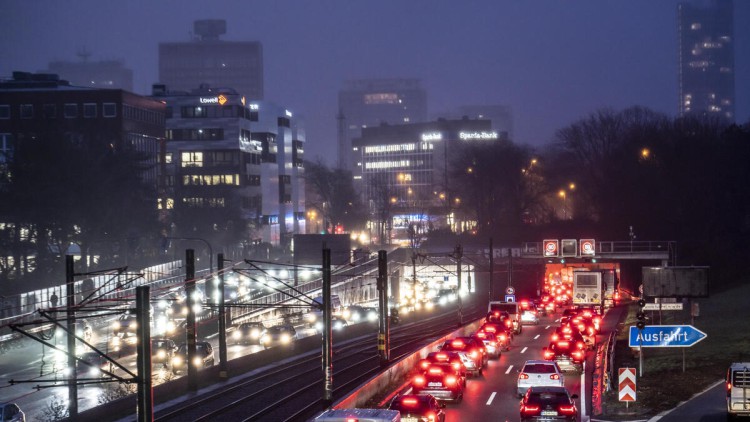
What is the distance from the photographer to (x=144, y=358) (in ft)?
87.5

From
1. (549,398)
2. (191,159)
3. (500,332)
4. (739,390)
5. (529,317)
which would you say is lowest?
(529,317)

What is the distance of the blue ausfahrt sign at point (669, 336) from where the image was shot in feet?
99.7

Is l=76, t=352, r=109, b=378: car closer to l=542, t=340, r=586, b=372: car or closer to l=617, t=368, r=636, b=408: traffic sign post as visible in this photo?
l=542, t=340, r=586, b=372: car

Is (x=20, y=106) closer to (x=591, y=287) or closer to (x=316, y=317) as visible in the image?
(x=316, y=317)

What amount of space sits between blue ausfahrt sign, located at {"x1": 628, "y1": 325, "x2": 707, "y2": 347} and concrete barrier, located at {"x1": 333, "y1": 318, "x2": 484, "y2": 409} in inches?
390

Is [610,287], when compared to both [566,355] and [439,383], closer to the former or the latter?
[566,355]

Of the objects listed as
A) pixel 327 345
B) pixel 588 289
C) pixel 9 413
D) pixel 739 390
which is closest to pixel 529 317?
pixel 588 289

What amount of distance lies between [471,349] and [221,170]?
9851 centimetres

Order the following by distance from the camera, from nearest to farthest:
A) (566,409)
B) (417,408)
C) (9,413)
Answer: (417,408) < (566,409) < (9,413)

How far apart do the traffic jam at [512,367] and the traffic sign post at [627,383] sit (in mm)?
1760

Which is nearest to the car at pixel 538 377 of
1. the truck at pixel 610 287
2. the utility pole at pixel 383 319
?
the utility pole at pixel 383 319

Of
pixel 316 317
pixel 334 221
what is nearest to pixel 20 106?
pixel 316 317

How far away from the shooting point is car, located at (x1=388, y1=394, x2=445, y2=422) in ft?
90.6

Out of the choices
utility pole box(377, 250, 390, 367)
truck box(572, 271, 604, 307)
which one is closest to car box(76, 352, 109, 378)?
utility pole box(377, 250, 390, 367)
